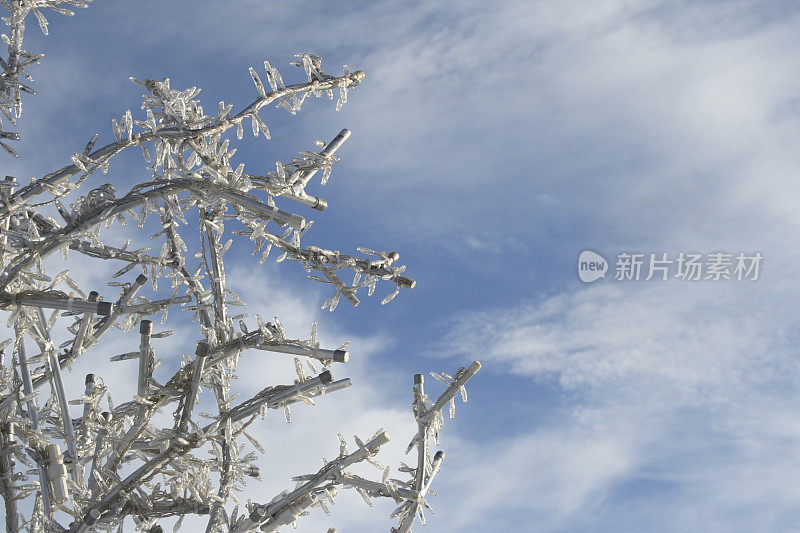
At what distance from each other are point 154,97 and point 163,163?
36 centimetres

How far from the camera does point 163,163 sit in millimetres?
4000

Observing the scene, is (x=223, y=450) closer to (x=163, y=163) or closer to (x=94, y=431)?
(x=94, y=431)

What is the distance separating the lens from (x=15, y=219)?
3.90 meters

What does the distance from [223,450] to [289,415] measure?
51 cm

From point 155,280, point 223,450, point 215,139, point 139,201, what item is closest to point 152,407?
point 223,450

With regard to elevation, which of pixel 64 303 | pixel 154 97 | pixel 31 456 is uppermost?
pixel 154 97

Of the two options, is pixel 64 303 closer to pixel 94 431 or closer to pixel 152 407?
pixel 152 407

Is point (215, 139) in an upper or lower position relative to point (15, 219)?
upper

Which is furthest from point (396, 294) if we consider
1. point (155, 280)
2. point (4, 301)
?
point (4, 301)

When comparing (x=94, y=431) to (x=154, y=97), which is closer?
(x=154, y=97)

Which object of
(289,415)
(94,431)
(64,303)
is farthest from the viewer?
(94,431)

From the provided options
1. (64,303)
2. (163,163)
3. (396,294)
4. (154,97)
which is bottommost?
(64,303)

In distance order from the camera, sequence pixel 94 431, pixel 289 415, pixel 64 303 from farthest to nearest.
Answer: pixel 94 431 → pixel 289 415 → pixel 64 303

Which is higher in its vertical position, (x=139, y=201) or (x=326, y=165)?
(x=326, y=165)
